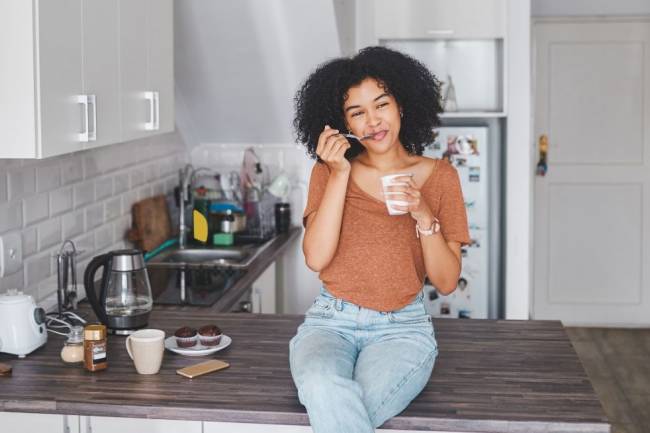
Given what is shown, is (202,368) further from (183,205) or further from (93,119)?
(183,205)

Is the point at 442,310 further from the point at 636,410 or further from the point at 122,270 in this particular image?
the point at 122,270

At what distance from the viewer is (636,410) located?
5043mm

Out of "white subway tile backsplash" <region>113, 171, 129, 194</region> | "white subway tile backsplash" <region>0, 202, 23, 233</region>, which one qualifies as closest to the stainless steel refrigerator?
"white subway tile backsplash" <region>113, 171, 129, 194</region>

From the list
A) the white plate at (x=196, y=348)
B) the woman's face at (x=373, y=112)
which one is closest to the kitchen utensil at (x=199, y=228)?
the white plate at (x=196, y=348)

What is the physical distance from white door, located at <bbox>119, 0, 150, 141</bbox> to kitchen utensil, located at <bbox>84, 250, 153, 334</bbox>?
379 mm

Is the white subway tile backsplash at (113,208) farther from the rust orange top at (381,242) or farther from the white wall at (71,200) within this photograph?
the rust orange top at (381,242)

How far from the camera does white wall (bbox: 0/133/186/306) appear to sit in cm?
283

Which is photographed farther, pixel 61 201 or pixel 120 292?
pixel 61 201

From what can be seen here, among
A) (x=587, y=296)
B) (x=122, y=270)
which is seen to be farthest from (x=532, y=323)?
(x=587, y=296)

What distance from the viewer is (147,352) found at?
2.25 m

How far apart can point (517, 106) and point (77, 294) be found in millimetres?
2456

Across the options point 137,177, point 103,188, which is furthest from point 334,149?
point 137,177

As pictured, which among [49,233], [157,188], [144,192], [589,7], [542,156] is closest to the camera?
[49,233]

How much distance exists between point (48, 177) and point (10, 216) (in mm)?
292
